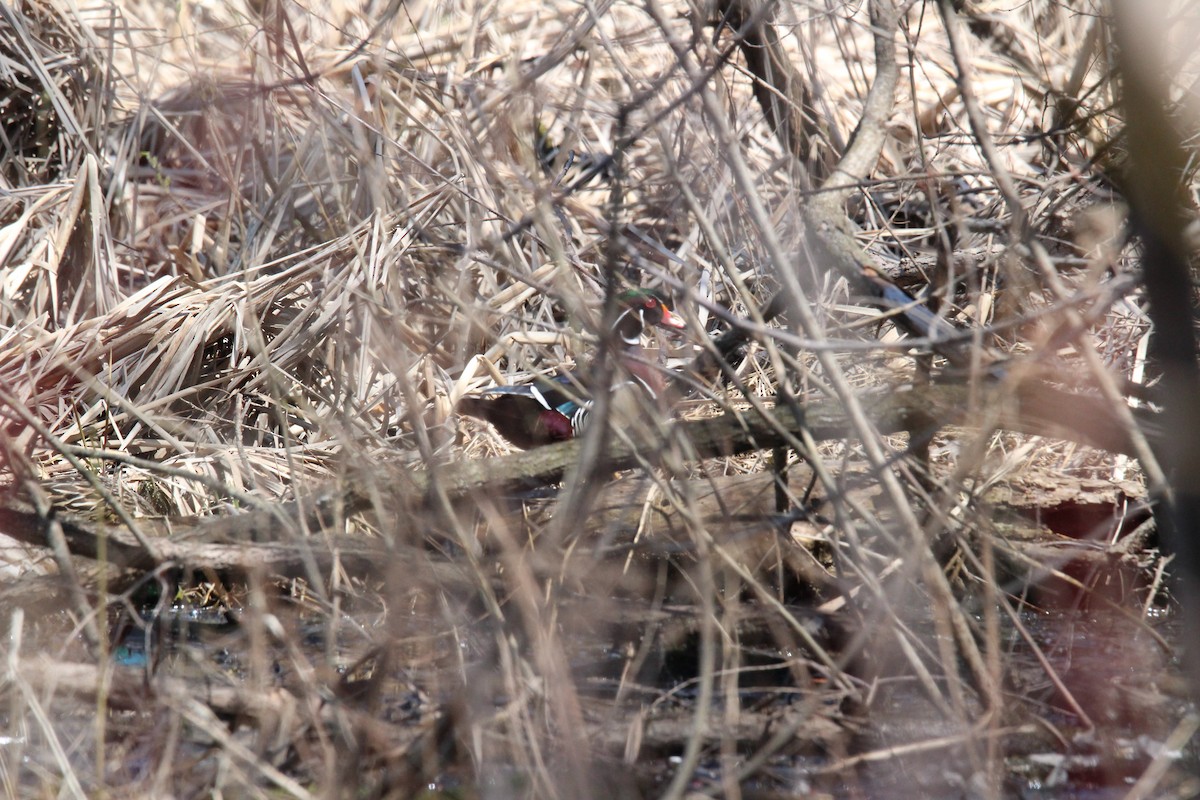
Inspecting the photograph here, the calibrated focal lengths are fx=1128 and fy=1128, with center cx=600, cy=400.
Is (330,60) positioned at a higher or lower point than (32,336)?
higher

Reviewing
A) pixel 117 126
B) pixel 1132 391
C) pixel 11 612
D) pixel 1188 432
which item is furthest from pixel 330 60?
pixel 1188 432

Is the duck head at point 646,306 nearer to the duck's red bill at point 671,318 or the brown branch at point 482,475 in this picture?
the duck's red bill at point 671,318

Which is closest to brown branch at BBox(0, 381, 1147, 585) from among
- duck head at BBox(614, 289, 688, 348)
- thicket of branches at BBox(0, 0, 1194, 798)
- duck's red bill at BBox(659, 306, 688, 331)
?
thicket of branches at BBox(0, 0, 1194, 798)

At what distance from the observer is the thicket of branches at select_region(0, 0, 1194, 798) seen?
1.99 metres

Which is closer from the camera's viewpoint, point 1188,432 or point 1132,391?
point 1188,432

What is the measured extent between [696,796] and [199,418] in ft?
9.12

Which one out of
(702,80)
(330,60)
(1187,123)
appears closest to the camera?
(702,80)

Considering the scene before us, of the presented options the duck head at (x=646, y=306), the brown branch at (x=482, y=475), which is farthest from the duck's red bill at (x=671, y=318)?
the brown branch at (x=482, y=475)

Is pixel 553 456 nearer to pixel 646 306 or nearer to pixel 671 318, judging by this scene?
pixel 646 306

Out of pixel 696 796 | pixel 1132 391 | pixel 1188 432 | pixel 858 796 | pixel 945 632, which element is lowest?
pixel 858 796

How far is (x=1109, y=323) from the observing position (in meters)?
4.11

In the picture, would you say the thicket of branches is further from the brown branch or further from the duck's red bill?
the duck's red bill

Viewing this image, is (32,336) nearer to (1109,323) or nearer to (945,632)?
(945,632)

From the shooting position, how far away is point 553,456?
2.51 meters
